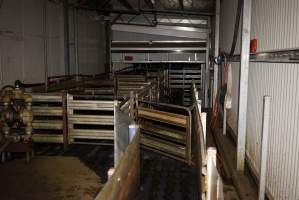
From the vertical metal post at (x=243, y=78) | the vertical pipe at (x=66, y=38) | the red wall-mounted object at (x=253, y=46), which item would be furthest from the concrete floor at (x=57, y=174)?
the vertical pipe at (x=66, y=38)

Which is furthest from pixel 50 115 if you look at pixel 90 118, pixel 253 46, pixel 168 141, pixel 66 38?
pixel 66 38

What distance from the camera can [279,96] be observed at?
9.85 ft

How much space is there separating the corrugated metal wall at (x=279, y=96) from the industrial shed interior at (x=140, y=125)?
0.04ft

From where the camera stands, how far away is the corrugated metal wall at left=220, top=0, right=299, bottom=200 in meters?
2.58

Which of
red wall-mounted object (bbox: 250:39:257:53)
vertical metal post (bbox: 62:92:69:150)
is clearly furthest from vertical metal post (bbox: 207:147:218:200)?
vertical metal post (bbox: 62:92:69:150)

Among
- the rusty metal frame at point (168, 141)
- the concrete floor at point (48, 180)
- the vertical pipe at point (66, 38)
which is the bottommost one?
the concrete floor at point (48, 180)

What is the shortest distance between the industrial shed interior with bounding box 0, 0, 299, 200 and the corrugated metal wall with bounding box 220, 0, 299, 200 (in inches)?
0.4

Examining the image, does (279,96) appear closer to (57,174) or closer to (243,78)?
(243,78)

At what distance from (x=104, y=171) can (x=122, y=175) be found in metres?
2.58

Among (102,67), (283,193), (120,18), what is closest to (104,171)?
(283,193)

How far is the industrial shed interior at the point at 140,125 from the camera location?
263 centimetres

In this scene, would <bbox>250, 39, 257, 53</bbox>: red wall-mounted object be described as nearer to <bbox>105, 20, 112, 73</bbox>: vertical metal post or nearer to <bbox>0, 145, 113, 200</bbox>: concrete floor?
<bbox>0, 145, 113, 200</bbox>: concrete floor

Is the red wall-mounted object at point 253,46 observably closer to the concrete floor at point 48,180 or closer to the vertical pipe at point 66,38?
the concrete floor at point 48,180

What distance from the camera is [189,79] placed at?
41.8 ft
